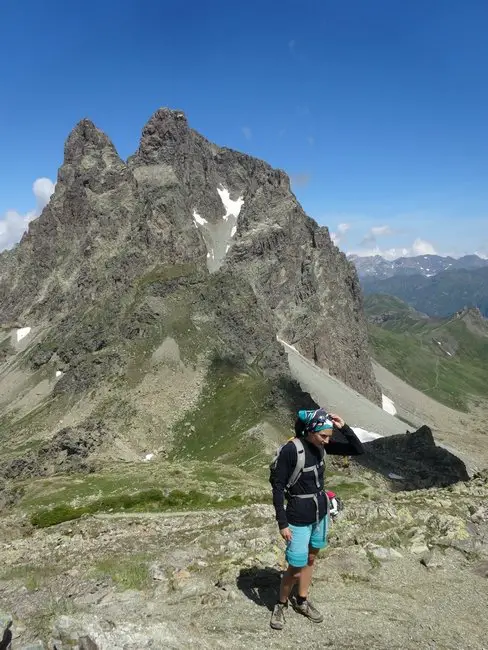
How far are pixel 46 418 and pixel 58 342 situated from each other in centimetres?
4369

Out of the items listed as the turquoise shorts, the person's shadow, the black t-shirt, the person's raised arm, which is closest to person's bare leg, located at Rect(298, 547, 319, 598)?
the turquoise shorts

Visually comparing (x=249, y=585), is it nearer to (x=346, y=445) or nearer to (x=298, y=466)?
(x=298, y=466)

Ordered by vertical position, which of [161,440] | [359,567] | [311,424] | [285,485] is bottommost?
[161,440]

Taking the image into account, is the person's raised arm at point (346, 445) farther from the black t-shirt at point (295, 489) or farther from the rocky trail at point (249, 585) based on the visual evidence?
the rocky trail at point (249, 585)

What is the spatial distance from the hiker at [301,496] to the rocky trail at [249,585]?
2.45ft

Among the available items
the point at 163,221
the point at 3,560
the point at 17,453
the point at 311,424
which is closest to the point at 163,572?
the point at 311,424

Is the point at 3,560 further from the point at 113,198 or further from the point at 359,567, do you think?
the point at 113,198

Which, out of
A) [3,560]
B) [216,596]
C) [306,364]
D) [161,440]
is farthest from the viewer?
[306,364]

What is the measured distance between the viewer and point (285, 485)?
13.8m

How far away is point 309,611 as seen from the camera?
13961 millimetres

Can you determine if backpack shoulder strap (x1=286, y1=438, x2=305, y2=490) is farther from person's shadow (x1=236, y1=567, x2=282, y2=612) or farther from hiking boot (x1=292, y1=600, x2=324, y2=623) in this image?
person's shadow (x1=236, y1=567, x2=282, y2=612)

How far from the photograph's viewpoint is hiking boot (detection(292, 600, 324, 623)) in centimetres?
1382

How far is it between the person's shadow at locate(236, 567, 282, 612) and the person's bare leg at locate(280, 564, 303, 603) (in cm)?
84

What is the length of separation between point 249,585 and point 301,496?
16.9ft
